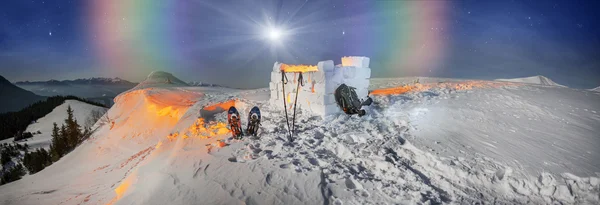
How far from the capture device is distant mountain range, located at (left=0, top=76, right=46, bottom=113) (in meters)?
114

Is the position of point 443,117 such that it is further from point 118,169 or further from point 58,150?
point 58,150

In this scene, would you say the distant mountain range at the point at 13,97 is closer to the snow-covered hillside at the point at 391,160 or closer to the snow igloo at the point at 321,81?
the snow-covered hillside at the point at 391,160

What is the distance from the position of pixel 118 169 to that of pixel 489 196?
34.2ft

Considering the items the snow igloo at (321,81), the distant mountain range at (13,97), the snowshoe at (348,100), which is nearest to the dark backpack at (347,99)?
the snowshoe at (348,100)

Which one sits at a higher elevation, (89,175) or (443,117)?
(443,117)

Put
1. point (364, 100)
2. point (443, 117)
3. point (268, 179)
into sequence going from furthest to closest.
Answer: point (364, 100), point (443, 117), point (268, 179)

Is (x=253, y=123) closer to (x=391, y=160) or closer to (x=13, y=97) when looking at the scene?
(x=391, y=160)

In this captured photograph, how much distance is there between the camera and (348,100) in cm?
743

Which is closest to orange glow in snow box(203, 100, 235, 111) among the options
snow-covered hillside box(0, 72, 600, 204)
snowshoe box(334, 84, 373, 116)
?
snow-covered hillside box(0, 72, 600, 204)

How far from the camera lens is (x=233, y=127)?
6.93 m

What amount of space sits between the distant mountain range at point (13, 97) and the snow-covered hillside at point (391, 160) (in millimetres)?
160922

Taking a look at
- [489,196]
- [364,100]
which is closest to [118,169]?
[364,100]

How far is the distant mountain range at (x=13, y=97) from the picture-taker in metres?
114

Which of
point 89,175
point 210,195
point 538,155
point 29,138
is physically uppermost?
point 538,155
